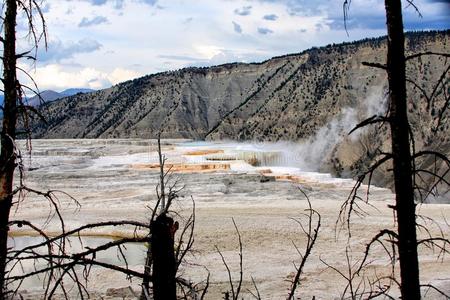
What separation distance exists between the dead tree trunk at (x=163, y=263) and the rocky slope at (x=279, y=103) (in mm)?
52292

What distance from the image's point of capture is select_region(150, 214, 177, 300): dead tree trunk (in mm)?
2506

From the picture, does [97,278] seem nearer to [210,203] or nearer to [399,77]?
[210,203]

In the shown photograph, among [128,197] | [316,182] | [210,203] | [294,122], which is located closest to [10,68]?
[210,203]

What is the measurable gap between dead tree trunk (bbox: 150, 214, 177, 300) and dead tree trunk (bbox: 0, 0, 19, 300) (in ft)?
7.60

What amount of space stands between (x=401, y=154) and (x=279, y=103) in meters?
106

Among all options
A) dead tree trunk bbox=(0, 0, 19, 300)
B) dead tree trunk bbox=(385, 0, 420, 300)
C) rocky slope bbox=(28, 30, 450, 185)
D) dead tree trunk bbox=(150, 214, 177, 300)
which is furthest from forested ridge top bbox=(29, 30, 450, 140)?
dead tree trunk bbox=(150, 214, 177, 300)

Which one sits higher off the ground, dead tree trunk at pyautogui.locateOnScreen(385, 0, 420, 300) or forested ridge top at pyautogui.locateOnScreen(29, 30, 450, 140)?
forested ridge top at pyautogui.locateOnScreen(29, 30, 450, 140)

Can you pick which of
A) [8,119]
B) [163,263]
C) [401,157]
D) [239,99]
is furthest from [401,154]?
[239,99]

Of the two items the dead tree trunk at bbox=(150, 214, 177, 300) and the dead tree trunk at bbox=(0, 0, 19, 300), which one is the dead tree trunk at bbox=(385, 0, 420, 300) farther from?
the dead tree trunk at bbox=(0, 0, 19, 300)

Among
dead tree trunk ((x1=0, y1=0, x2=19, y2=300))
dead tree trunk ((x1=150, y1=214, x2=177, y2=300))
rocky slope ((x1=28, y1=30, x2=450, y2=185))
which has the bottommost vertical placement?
dead tree trunk ((x1=150, y1=214, x2=177, y2=300))

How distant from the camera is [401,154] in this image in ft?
11.9

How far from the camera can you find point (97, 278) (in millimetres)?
21688

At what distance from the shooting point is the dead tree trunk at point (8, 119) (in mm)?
4469

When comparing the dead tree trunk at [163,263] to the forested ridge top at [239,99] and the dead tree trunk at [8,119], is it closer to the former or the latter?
the dead tree trunk at [8,119]
